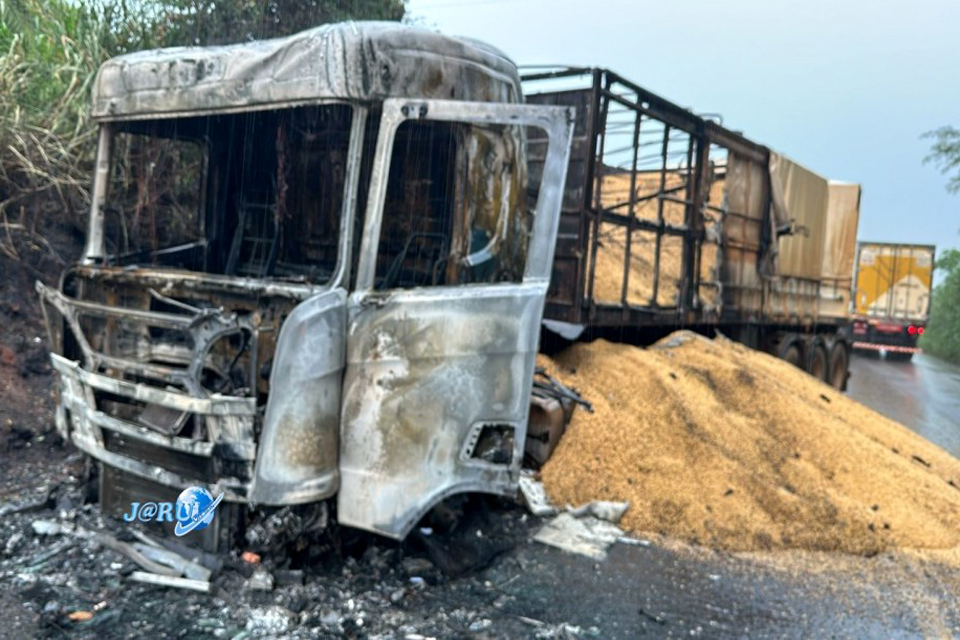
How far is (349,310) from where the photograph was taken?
3.43m

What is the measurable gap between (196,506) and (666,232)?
14.5ft

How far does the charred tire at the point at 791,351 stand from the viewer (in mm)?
9031

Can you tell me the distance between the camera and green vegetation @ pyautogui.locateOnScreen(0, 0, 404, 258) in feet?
21.9

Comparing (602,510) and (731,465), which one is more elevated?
(731,465)

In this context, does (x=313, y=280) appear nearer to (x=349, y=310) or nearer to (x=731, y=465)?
(x=349, y=310)

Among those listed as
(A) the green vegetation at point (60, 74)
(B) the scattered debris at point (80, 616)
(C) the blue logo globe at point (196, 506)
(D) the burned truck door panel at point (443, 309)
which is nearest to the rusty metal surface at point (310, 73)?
(D) the burned truck door panel at point (443, 309)

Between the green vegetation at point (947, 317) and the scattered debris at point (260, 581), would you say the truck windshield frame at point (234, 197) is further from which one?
the green vegetation at point (947, 317)

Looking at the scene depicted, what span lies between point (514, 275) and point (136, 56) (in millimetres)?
2339

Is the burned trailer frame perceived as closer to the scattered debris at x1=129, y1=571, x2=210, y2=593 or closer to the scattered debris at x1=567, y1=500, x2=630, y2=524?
the scattered debris at x1=567, y1=500, x2=630, y2=524

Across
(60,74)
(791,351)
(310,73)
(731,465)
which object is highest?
(60,74)

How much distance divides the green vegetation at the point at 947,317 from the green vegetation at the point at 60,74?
969 inches

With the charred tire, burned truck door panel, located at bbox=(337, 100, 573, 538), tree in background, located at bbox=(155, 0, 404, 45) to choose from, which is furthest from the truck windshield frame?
the charred tire

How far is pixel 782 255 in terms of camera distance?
8.77m

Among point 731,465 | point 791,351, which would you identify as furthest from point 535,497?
point 791,351
